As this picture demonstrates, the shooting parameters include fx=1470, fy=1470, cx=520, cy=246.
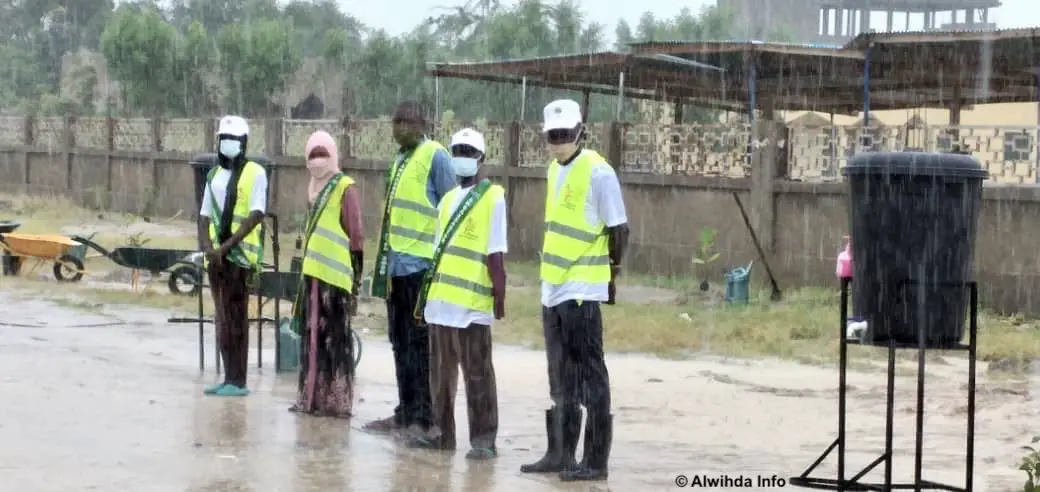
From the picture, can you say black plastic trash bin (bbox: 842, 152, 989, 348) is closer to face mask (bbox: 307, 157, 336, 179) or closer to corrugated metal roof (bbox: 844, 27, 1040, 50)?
face mask (bbox: 307, 157, 336, 179)

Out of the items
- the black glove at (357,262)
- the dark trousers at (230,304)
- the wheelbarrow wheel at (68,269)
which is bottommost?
the wheelbarrow wheel at (68,269)

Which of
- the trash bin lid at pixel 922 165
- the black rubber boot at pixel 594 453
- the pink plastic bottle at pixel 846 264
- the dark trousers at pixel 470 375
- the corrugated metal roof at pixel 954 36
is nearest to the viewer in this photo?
the trash bin lid at pixel 922 165

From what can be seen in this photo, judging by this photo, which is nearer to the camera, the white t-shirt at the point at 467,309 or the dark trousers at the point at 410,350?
the white t-shirt at the point at 467,309

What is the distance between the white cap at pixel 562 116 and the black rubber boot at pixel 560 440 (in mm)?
1324

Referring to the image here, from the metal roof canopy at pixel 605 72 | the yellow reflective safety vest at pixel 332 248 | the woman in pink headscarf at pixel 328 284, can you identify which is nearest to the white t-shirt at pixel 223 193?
the woman in pink headscarf at pixel 328 284

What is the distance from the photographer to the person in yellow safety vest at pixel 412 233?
25.4 ft

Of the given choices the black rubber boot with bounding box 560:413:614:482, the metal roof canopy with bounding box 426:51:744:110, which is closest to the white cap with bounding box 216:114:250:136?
the black rubber boot with bounding box 560:413:614:482

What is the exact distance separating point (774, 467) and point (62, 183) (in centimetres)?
2804

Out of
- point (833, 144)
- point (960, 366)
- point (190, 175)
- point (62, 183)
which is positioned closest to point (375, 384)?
point (960, 366)

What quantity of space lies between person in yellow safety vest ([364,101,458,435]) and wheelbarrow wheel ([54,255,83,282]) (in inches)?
427

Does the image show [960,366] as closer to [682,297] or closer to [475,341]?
[682,297]

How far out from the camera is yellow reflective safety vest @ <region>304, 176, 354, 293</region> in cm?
823

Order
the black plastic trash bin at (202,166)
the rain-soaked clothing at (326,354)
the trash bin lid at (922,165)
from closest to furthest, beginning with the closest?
1. the trash bin lid at (922,165)
2. the rain-soaked clothing at (326,354)
3. the black plastic trash bin at (202,166)

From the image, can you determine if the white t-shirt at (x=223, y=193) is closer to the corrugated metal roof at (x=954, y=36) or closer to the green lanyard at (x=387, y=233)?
the green lanyard at (x=387, y=233)
